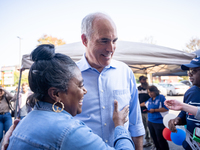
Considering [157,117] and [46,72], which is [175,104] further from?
[157,117]

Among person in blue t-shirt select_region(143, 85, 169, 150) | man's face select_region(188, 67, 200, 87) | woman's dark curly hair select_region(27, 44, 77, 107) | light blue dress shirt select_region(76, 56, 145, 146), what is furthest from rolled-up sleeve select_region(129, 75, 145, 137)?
person in blue t-shirt select_region(143, 85, 169, 150)

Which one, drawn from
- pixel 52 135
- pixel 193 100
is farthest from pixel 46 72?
pixel 193 100

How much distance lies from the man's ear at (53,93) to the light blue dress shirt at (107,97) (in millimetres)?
524

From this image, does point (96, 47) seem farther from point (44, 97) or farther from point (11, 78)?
point (11, 78)

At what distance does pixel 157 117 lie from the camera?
4.09 meters

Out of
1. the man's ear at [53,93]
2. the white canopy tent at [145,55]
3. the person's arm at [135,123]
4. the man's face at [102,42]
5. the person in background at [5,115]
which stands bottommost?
the person in background at [5,115]

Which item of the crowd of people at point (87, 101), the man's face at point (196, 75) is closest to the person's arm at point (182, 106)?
the crowd of people at point (87, 101)

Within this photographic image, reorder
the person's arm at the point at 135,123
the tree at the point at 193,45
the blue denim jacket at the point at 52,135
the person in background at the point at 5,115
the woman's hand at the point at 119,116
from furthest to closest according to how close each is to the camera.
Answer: the tree at the point at 193,45 < the person in background at the point at 5,115 < the person's arm at the point at 135,123 < the woman's hand at the point at 119,116 < the blue denim jacket at the point at 52,135

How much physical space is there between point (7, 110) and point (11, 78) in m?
10.9

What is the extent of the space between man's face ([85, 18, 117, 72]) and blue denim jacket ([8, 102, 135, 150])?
76 cm

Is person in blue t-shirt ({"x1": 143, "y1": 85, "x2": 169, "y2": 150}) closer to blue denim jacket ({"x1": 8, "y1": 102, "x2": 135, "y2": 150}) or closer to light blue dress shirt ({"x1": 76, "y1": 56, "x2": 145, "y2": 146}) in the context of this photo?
light blue dress shirt ({"x1": 76, "y1": 56, "x2": 145, "y2": 146})

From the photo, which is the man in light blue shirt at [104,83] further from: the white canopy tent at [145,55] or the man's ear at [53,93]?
the white canopy tent at [145,55]

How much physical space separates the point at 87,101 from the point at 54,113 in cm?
57

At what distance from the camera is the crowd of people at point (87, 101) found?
0.81 m
